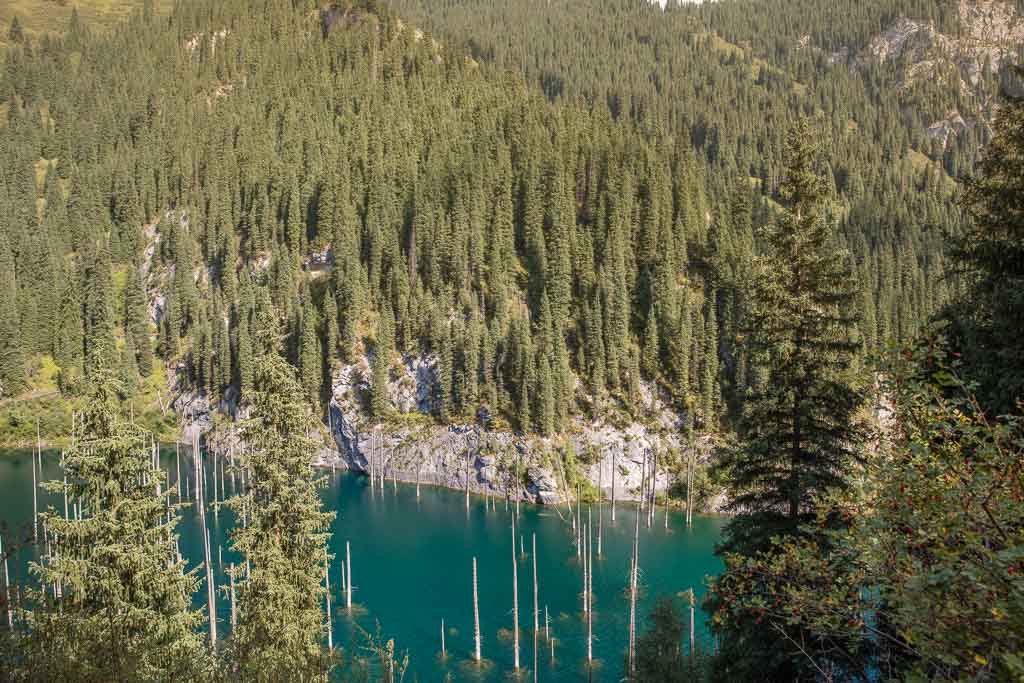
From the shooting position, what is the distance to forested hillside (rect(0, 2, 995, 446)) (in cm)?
9619

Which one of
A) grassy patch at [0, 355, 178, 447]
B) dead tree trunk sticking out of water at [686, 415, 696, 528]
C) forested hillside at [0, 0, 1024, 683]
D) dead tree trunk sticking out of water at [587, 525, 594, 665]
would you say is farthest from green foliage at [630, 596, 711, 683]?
grassy patch at [0, 355, 178, 447]

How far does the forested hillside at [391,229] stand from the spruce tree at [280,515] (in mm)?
63369

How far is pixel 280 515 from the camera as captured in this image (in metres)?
23.6

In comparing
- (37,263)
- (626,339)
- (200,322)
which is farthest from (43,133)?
(626,339)

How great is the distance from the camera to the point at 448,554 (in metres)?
67.4

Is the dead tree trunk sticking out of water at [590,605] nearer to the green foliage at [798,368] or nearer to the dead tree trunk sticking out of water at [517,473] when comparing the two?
the dead tree trunk sticking out of water at [517,473]

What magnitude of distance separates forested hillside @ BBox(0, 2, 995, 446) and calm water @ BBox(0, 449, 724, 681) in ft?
53.8

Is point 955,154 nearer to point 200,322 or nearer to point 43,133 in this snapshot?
point 200,322

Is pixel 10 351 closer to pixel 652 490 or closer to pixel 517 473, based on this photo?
pixel 517 473

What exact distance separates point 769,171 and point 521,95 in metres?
67.4

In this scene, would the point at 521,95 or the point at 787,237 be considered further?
the point at 521,95

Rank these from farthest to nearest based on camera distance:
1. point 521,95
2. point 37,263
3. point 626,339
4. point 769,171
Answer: point 769,171 → point 521,95 → point 37,263 → point 626,339

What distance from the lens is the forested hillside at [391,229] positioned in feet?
316

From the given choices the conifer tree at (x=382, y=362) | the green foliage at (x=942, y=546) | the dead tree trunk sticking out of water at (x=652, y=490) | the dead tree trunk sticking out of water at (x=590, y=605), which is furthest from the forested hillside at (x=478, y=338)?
the dead tree trunk sticking out of water at (x=652, y=490)
